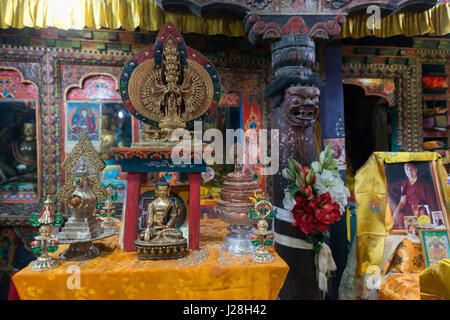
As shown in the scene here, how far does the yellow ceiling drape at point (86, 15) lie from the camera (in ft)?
11.6

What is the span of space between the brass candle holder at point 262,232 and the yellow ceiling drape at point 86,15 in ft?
10.3

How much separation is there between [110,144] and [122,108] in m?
0.62

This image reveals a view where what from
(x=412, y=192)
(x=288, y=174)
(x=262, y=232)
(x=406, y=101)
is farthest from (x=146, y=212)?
(x=406, y=101)

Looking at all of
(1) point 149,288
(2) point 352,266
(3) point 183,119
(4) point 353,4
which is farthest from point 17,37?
(2) point 352,266

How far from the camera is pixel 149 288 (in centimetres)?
177

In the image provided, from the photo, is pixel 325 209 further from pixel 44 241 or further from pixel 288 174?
pixel 44 241

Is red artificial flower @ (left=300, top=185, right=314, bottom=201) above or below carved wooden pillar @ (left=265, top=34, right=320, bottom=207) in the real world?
below

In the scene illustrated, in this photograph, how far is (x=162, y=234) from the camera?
199 centimetres

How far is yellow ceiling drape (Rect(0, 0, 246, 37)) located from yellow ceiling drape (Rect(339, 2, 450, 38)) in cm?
194

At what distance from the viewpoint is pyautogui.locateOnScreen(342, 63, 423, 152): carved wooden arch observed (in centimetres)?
476

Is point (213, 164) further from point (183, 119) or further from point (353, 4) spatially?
point (353, 4)

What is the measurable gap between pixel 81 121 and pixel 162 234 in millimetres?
3114

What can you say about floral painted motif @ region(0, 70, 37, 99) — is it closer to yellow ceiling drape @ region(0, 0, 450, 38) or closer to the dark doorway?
yellow ceiling drape @ region(0, 0, 450, 38)

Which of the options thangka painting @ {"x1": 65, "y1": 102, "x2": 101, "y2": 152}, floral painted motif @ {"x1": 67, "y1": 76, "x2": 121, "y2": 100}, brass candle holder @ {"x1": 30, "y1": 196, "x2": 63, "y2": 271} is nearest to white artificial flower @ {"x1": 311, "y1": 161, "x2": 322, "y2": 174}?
brass candle holder @ {"x1": 30, "y1": 196, "x2": 63, "y2": 271}
